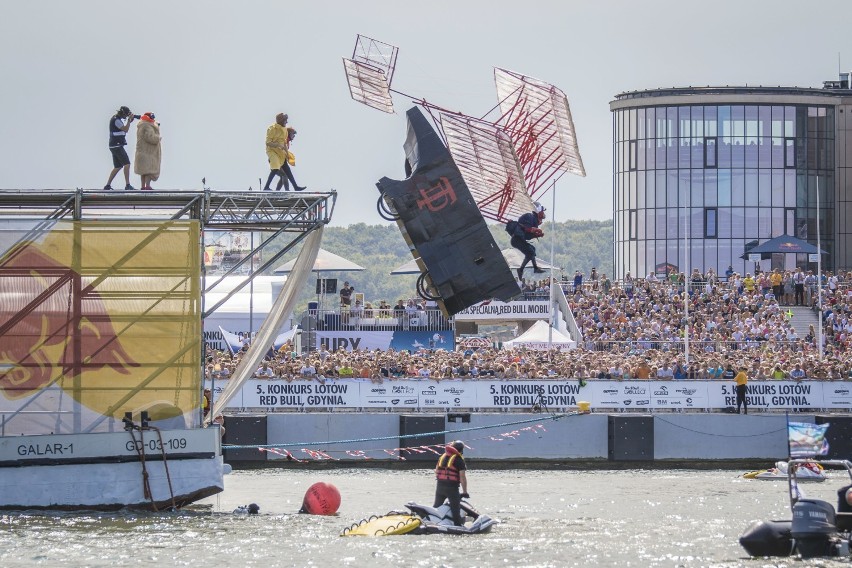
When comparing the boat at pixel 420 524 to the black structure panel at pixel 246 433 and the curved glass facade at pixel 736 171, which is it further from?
the curved glass facade at pixel 736 171

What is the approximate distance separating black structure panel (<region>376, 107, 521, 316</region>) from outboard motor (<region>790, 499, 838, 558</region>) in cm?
808

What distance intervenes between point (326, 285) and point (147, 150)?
109 ft

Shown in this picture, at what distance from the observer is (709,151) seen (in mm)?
75375

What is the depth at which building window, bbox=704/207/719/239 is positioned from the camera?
75438mm

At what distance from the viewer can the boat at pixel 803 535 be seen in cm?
2161

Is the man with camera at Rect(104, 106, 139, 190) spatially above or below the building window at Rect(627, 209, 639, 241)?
below

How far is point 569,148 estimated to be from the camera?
34.9 meters

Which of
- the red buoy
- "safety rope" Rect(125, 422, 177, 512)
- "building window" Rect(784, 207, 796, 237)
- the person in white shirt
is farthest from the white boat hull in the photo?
"building window" Rect(784, 207, 796, 237)

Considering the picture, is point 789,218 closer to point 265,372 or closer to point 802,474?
point 265,372

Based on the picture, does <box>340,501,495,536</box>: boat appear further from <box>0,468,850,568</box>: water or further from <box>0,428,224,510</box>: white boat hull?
<box>0,428,224,510</box>: white boat hull

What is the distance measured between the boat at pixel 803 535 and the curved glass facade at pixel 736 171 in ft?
174

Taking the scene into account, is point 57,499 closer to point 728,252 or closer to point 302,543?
point 302,543

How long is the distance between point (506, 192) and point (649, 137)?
4499 centimetres

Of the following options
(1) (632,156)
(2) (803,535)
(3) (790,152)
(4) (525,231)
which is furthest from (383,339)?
(2) (803,535)
